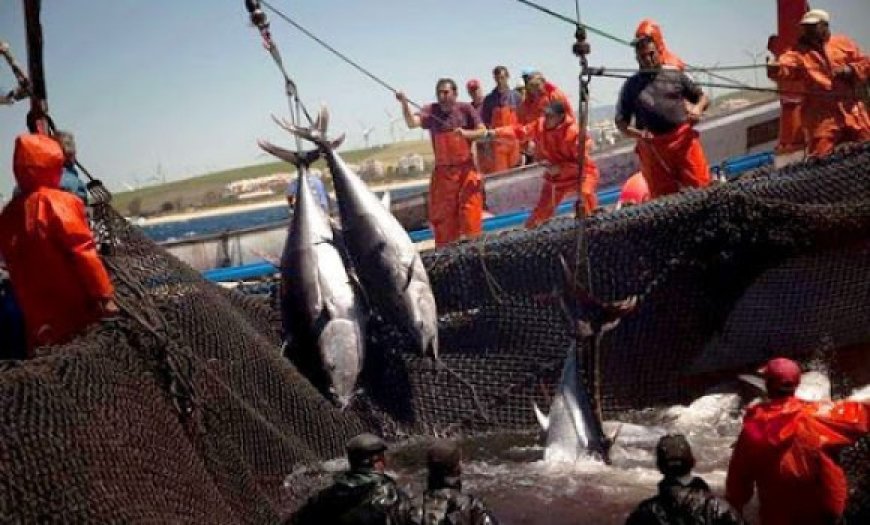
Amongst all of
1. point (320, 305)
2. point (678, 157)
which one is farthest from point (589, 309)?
point (678, 157)

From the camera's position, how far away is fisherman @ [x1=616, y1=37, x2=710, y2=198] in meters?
9.54

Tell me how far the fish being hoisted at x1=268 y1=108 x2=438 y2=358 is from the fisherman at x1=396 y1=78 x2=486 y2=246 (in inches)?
192

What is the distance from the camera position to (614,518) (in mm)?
6297

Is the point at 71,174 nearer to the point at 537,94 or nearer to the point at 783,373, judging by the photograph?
the point at 783,373

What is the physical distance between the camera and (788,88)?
1038 cm

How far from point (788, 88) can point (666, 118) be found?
1731 millimetres

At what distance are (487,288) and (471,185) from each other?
15.2ft

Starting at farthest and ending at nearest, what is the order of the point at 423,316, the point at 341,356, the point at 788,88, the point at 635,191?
1. the point at 635,191
2. the point at 788,88
3. the point at 341,356
4. the point at 423,316

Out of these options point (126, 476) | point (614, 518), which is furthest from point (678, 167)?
point (126, 476)

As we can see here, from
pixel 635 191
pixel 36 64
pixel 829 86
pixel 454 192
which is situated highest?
pixel 36 64

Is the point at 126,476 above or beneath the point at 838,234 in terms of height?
beneath

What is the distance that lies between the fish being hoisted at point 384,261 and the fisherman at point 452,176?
192 inches

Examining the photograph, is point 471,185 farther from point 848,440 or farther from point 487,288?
point 848,440

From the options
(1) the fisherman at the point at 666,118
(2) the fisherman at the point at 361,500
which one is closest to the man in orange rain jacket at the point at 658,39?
(1) the fisherman at the point at 666,118
